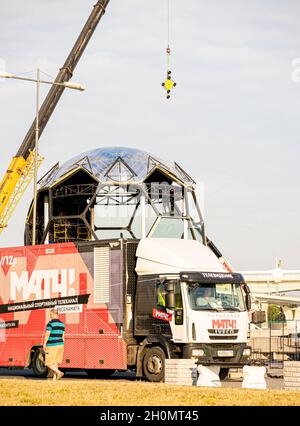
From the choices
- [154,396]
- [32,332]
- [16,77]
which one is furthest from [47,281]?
[16,77]

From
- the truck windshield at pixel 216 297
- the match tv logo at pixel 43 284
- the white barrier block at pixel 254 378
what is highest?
the match tv logo at pixel 43 284

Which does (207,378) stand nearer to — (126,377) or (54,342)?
(54,342)

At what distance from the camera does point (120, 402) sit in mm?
16094

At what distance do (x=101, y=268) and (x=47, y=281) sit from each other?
6.82ft

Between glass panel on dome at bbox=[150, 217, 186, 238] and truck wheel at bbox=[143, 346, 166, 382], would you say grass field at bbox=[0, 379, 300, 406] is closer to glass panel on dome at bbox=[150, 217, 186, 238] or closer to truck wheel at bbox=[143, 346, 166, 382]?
truck wheel at bbox=[143, 346, 166, 382]

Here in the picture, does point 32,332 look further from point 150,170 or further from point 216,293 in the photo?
point 150,170

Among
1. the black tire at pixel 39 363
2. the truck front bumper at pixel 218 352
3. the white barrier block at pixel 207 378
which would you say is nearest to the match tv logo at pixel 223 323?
the truck front bumper at pixel 218 352

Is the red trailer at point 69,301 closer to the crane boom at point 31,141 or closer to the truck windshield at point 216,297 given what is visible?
the truck windshield at point 216,297

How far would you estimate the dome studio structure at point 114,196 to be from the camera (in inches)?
2872

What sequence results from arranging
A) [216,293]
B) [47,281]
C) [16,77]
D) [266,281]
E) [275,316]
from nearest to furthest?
1. [216,293]
2. [47,281]
3. [16,77]
4. [266,281]
5. [275,316]

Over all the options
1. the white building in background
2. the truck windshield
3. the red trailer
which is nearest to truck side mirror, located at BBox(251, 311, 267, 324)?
the truck windshield

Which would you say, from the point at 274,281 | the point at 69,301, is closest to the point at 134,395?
the point at 69,301

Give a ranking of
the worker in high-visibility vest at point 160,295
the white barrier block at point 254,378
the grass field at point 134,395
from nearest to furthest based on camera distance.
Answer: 1. the grass field at point 134,395
2. the white barrier block at point 254,378
3. the worker in high-visibility vest at point 160,295

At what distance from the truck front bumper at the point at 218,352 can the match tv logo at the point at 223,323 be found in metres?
0.48
